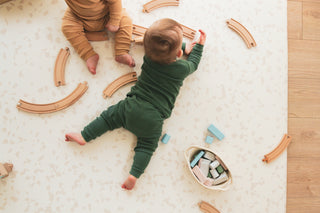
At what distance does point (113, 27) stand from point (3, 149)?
2.01 feet

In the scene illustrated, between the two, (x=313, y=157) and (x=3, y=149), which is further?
(x=313, y=157)

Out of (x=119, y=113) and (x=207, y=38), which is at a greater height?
(x=207, y=38)

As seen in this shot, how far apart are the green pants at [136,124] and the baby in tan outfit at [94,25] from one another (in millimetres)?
→ 175

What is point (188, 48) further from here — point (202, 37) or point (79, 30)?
point (79, 30)

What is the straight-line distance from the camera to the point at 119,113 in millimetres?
848

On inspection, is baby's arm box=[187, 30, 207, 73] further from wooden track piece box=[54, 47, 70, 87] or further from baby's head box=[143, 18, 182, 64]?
wooden track piece box=[54, 47, 70, 87]

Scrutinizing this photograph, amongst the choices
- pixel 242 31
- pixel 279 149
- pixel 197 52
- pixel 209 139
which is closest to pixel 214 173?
pixel 209 139

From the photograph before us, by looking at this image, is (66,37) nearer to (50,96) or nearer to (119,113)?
(50,96)

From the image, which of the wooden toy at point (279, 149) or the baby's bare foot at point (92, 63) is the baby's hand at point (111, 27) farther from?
the wooden toy at point (279, 149)

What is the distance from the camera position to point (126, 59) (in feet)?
2.94

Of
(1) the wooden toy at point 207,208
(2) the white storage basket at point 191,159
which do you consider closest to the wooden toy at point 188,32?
(2) the white storage basket at point 191,159

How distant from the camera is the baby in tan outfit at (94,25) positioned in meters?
0.81

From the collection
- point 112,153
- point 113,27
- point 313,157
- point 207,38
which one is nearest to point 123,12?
point 113,27

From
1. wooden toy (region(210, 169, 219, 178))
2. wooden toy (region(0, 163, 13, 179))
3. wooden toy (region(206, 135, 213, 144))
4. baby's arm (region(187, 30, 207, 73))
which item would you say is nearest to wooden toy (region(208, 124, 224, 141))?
wooden toy (region(206, 135, 213, 144))
